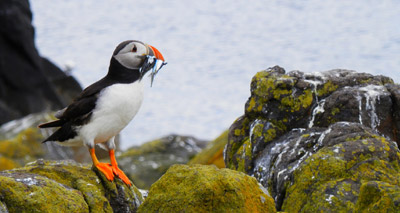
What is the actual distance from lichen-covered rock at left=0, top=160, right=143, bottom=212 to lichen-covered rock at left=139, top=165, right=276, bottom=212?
1.81 feet

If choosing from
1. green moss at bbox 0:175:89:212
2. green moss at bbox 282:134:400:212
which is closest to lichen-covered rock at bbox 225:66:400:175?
green moss at bbox 282:134:400:212

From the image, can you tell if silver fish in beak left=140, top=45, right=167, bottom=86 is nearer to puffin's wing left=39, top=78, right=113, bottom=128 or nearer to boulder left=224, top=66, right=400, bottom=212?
puffin's wing left=39, top=78, right=113, bottom=128

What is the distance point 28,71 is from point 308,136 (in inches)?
525

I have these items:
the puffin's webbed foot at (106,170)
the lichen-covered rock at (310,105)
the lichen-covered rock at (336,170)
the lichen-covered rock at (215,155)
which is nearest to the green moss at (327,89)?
the lichen-covered rock at (310,105)

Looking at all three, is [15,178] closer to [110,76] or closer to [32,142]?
[110,76]

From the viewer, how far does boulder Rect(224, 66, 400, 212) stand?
5234 mm

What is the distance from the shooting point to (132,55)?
6152 millimetres

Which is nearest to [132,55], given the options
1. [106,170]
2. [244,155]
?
[106,170]

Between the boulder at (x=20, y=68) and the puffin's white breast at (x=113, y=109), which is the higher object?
the puffin's white breast at (x=113, y=109)

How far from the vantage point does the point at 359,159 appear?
5.32 m

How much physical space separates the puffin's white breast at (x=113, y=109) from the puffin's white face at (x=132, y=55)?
0.19 m

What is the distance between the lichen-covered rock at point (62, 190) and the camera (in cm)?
462

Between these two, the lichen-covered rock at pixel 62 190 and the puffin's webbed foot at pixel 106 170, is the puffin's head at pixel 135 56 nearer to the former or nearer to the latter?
the puffin's webbed foot at pixel 106 170

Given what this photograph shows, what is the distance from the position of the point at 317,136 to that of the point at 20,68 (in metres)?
13.5
